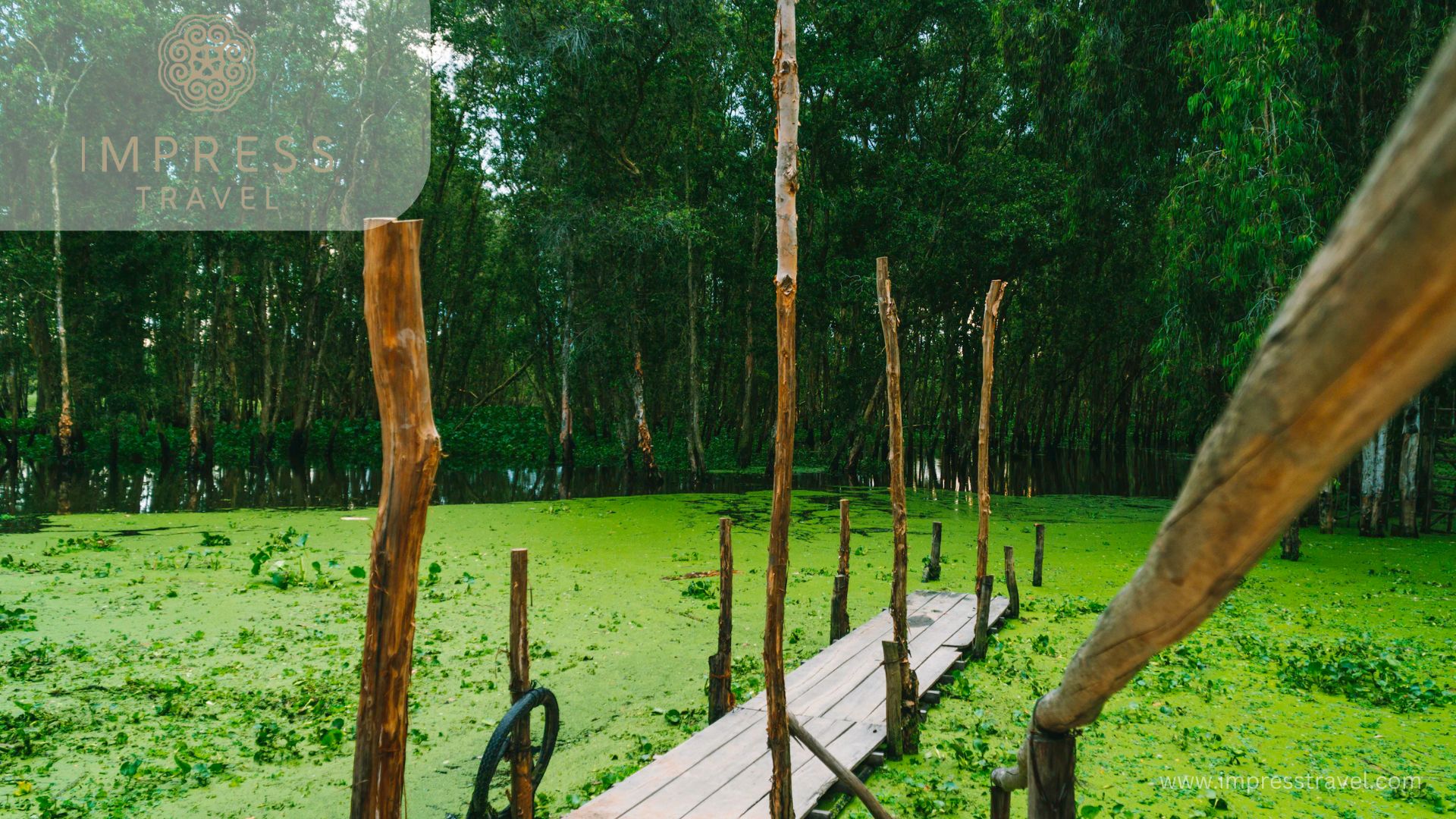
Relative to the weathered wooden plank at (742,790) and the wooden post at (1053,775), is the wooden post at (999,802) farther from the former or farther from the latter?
the weathered wooden plank at (742,790)

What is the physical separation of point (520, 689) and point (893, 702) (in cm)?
212

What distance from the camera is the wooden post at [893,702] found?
4.79 meters

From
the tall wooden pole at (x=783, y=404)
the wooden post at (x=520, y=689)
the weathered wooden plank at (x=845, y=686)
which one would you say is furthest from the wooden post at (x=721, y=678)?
the wooden post at (x=520, y=689)

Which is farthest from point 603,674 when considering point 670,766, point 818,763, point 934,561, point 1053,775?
point 1053,775

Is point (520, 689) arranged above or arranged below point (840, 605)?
above

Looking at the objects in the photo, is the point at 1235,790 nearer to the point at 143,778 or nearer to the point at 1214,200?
the point at 143,778

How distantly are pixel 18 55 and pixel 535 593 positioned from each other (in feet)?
61.7

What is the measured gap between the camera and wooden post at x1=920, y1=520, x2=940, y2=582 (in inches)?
371

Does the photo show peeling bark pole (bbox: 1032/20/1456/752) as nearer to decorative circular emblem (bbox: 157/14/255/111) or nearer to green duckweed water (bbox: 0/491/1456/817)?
green duckweed water (bbox: 0/491/1456/817)

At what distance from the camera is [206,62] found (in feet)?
53.2

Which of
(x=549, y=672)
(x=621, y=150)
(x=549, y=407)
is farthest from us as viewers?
(x=549, y=407)

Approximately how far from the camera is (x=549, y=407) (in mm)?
28391

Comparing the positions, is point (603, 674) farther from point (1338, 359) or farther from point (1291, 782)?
point (1338, 359)

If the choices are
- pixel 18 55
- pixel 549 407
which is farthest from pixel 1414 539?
pixel 18 55
